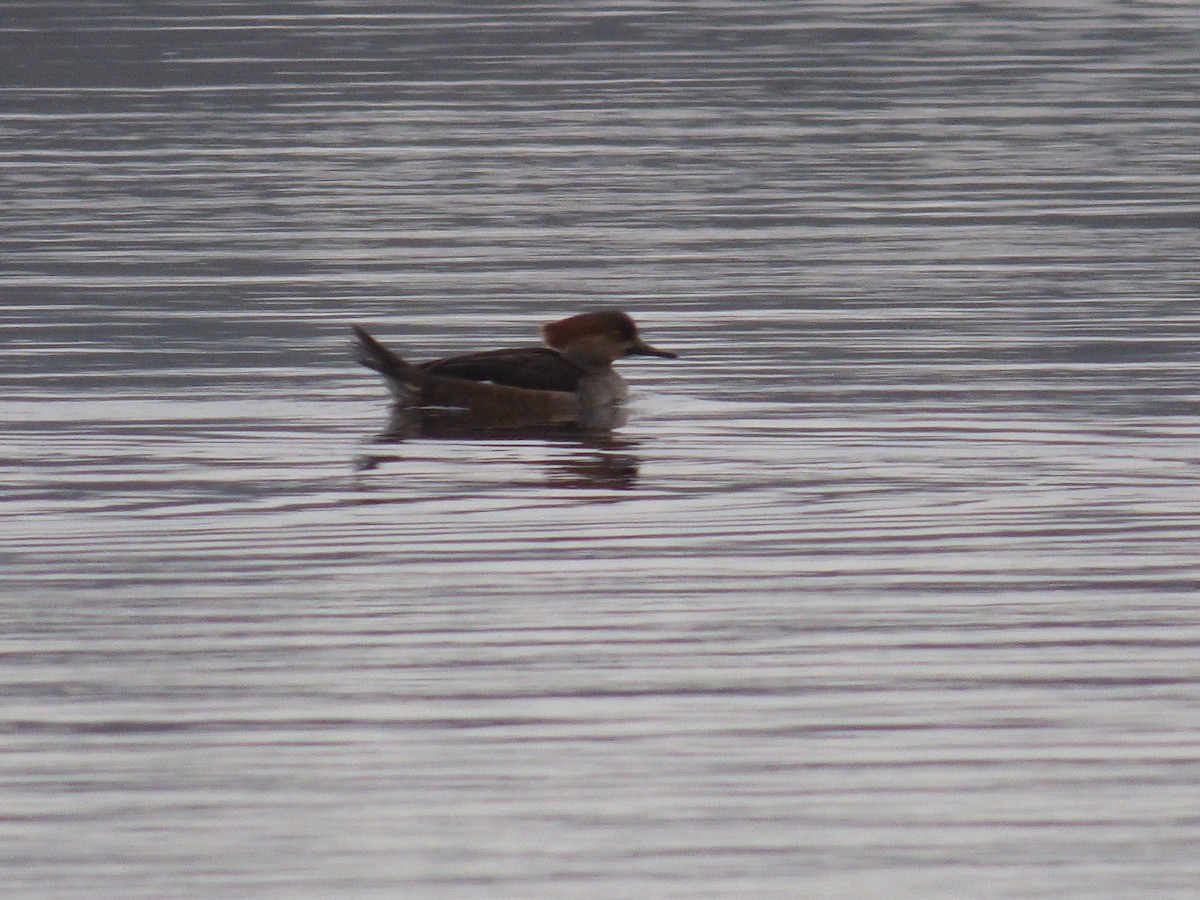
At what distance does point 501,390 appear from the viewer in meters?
12.9

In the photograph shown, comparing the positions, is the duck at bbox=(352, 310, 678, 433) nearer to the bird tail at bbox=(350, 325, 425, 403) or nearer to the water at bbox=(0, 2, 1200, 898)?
the bird tail at bbox=(350, 325, 425, 403)

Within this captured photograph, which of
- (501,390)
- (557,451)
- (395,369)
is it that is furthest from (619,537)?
(395,369)

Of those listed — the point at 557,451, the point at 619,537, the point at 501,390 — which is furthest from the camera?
the point at 501,390

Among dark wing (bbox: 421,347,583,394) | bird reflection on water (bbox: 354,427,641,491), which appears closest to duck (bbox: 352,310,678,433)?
dark wing (bbox: 421,347,583,394)

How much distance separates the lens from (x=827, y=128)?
87.6 ft

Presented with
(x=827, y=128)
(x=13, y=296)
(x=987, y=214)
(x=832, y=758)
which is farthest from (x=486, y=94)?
(x=832, y=758)

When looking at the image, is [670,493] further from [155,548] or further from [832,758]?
[832,758]

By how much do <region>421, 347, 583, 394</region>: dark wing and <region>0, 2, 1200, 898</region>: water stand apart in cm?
39

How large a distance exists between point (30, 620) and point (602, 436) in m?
4.29

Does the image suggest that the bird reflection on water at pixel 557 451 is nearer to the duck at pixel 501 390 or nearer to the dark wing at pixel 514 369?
the duck at pixel 501 390

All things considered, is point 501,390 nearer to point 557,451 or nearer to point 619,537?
point 557,451

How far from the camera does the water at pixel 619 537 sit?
655 cm

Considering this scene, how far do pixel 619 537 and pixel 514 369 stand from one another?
3188mm

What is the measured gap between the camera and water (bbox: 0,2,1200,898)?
6555 millimetres
